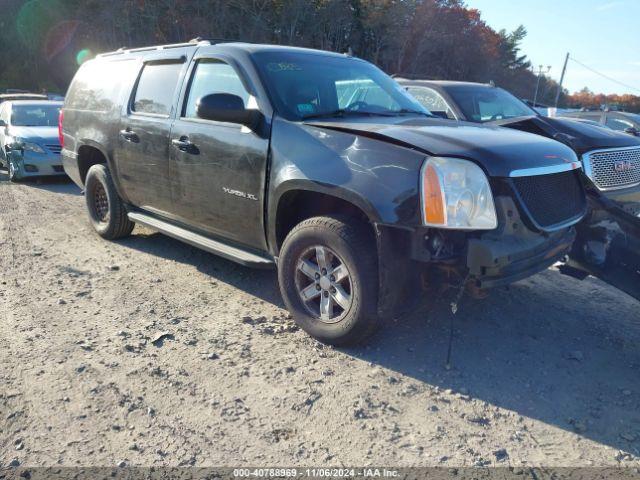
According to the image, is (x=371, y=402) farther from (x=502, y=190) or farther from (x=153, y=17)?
(x=153, y=17)

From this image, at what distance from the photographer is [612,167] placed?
20.0 feet

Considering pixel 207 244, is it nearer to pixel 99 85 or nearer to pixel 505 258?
pixel 505 258

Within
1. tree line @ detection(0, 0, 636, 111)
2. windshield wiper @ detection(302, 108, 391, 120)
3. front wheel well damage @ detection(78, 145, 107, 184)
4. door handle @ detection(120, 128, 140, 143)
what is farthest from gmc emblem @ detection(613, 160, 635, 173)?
tree line @ detection(0, 0, 636, 111)

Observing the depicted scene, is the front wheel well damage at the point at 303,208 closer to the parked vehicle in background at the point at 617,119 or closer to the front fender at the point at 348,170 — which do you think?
the front fender at the point at 348,170

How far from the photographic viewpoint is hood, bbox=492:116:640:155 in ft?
19.6

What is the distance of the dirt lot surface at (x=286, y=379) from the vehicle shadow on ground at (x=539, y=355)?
0.01m

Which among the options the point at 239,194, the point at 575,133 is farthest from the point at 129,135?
the point at 575,133

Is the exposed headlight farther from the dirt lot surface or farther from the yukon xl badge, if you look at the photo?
the yukon xl badge

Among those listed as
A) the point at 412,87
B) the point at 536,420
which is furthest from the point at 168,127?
the point at 412,87

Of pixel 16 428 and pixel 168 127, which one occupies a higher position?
pixel 168 127

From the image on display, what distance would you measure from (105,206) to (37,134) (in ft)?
16.8

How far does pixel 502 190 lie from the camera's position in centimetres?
302

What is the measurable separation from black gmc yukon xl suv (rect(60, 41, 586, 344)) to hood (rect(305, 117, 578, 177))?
0.04 ft

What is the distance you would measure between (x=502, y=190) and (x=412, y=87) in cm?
472
